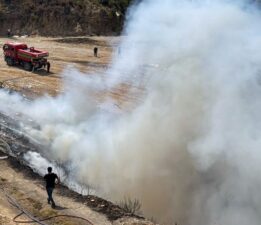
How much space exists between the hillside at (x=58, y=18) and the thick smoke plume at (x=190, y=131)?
1259 inches

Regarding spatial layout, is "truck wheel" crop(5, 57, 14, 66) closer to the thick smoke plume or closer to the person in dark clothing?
the thick smoke plume

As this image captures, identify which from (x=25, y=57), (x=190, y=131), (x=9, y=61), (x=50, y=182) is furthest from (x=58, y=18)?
(x=50, y=182)

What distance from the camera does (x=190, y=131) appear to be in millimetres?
18000

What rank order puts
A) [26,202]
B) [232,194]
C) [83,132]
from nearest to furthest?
[26,202] < [232,194] < [83,132]

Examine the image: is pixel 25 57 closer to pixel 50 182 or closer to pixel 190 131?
pixel 190 131

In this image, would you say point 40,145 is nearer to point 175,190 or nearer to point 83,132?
point 83,132

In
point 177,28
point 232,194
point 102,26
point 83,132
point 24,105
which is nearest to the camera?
point 232,194

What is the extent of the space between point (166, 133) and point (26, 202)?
640cm

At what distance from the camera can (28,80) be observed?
110 ft

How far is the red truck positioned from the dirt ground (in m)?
0.60

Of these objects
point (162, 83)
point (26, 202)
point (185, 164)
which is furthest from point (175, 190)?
point (26, 202)

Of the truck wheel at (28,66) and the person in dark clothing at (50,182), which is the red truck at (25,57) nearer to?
the truck wheel at (28,66)

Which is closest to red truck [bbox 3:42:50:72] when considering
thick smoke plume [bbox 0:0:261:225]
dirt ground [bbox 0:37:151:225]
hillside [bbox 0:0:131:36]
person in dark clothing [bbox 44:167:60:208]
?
dirt ground [bbox 0:37:151:225]

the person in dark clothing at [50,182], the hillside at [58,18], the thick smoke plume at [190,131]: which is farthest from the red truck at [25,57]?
the person in dark clothing at [50,182]
